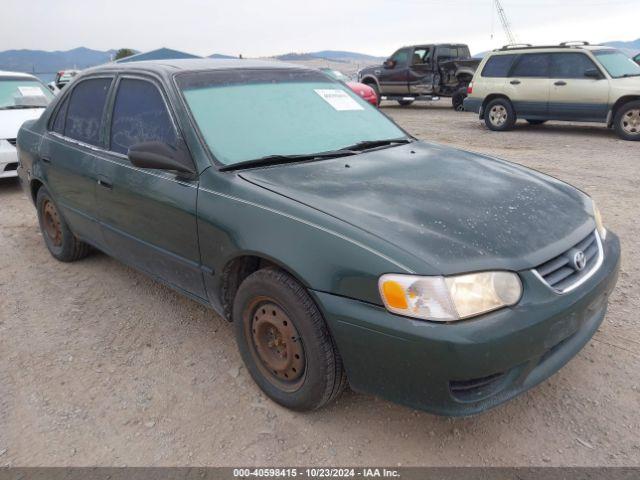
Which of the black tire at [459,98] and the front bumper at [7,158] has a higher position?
the black tire at [459,98]

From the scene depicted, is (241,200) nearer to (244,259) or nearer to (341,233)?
(244,259)

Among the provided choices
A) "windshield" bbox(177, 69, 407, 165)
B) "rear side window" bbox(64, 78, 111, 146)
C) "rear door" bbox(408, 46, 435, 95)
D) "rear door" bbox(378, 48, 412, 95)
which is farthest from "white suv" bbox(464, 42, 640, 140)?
"rear side window" bbox(64, 78, 111, 146)

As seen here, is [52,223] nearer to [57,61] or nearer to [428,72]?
[428,72]

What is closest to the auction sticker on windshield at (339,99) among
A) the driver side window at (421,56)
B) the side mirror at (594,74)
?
the side mirror at (594,74)

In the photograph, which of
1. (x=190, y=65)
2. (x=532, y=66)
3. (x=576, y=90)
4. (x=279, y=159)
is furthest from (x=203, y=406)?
(x=532, y=66)

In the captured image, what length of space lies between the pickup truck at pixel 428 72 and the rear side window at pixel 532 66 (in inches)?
178

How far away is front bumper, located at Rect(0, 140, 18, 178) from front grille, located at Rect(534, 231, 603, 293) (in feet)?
22.4

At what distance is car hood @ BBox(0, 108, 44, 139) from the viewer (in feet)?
22.8

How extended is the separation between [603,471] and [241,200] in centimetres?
192

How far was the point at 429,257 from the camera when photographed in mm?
2029

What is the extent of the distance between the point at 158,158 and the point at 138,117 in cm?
71

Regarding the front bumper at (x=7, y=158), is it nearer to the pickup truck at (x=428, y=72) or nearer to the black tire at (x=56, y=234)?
the black tire at (x=56, y=234)

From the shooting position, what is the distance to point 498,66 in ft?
38.5

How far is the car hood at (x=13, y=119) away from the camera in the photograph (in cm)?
694
